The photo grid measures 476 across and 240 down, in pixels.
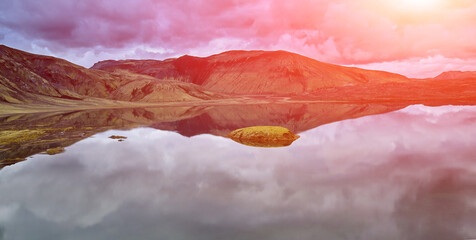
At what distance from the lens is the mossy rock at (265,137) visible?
2475 centimetres

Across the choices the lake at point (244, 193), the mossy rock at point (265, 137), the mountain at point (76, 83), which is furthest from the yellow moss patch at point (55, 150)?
the mountain at point (76, 83)

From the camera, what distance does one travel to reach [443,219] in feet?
31.3

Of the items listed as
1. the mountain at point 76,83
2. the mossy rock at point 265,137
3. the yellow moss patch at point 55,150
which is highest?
the mountain at point 76,83

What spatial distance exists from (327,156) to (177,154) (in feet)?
34.3

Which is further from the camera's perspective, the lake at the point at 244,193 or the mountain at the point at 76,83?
the mountain at the point at 76,83

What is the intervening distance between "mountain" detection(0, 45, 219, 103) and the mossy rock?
9456 cm

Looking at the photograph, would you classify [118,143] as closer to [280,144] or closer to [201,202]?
[280,144]

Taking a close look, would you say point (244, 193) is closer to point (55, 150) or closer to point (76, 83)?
point (55, 150)

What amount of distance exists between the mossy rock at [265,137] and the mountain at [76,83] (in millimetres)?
94557

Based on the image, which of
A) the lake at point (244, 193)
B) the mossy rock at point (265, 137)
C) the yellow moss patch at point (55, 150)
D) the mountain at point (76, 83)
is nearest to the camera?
the lake at point (244, 193)

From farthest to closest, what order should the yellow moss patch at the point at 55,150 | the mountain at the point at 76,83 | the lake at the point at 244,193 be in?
the mountain at the point at 76,83 < the yellow moss patch at the point at 55,150 < the lake at the point at 244,193

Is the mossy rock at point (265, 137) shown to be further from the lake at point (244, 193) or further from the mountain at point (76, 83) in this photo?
the mountain at point (76, 83)

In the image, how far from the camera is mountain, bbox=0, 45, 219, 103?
104250 mm

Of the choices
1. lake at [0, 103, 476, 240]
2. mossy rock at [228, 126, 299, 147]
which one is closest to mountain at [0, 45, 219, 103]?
mossy rock at [228, 126, 299, 147]
